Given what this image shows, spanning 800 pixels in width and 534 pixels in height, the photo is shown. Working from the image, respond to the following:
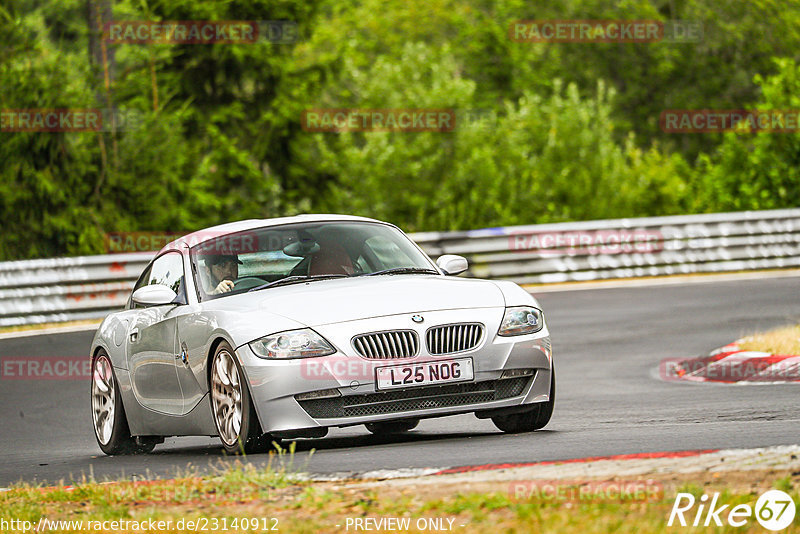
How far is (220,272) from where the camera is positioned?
29.8ft

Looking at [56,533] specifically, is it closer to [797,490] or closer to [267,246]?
[797,490]

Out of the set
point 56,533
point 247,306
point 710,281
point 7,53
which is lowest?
point 710,281

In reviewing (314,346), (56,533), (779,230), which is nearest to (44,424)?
(314,346)

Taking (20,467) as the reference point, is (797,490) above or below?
above

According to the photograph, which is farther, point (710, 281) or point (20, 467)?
point (710, 281)

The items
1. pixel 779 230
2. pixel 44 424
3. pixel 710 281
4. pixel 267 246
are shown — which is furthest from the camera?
pixel 779 230

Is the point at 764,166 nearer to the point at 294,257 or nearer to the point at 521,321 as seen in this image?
the point at 294,257

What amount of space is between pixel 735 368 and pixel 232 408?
6351 millimetres

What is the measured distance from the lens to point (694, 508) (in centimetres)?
520

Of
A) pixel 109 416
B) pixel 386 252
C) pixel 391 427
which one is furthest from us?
pixel 109 416

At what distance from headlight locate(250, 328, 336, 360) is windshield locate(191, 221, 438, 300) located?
901 mm

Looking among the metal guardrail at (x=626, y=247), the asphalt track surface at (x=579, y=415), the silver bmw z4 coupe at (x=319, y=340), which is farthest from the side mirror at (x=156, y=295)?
the metal guardrail at (x=626, y=247)

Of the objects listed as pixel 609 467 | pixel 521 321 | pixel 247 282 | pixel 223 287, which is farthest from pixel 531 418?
pixel 609 467

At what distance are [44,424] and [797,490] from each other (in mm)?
7965
